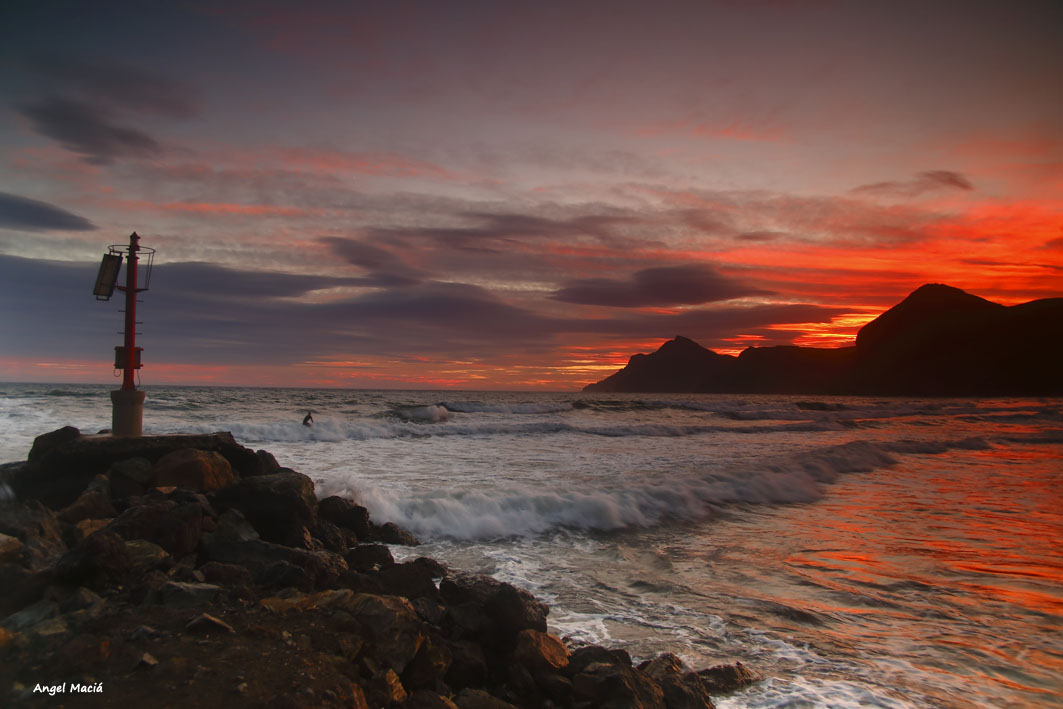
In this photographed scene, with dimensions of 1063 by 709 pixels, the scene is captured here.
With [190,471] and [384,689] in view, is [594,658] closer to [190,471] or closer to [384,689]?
[384,689]

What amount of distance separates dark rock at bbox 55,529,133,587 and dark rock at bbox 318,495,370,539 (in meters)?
4.45

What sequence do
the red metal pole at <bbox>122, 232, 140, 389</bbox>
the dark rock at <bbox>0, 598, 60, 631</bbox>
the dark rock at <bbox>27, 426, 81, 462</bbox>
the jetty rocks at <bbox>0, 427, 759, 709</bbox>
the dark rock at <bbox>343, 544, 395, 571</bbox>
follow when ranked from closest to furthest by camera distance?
the jetty rocks at <bbox>0, 427, 759, 709</bbox>, the dark rock at <bbox>0, 598, 60, 631</bbox>, the dark rock at <bbox>343, 544, 395, 571</bbox>, the dark rock at <bbox>27, 426, 81, 462</bbox>, the red metal pole at <bbox>122, 232, 140, 389</bbox>

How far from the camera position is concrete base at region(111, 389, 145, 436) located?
42.2 ft

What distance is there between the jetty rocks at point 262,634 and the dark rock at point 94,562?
0.5 inches

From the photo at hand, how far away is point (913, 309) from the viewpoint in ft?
528

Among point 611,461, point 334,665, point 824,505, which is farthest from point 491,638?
point 611,461

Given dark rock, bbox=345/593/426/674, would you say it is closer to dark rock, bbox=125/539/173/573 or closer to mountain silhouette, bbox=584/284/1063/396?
dark rock, bbox=125/539/173/573

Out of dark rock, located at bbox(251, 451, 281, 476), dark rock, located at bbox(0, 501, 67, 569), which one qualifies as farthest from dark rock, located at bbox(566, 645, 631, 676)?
dark rock, located at bbox(251, 451, 281, 476)

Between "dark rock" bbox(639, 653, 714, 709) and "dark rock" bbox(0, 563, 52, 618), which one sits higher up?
"dark rock" bbox(0, 563, 52, 618)

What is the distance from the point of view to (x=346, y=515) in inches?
387

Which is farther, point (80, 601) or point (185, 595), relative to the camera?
point (185, 595)

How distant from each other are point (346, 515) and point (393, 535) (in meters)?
0.86

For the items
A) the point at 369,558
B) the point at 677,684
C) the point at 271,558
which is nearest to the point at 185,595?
the point at 271,558

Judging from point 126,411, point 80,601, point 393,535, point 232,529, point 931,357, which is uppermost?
point 931,357
